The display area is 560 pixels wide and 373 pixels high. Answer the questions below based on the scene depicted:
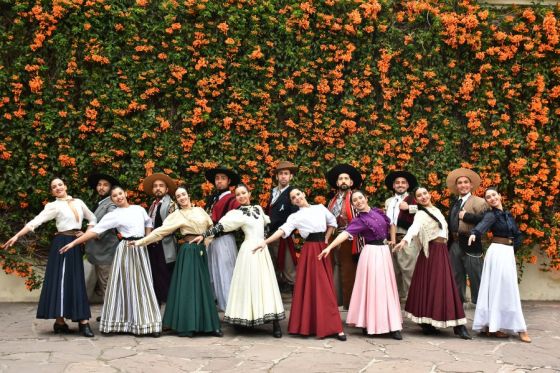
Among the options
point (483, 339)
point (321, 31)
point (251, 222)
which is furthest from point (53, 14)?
point (483, 339)

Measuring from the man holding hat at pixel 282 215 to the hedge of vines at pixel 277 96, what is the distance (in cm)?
75

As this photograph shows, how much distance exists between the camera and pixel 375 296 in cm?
712

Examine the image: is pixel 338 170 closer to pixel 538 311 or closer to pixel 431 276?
pixel 431 276

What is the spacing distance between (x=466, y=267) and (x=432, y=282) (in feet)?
3.82

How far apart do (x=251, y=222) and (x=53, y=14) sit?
4537 mm

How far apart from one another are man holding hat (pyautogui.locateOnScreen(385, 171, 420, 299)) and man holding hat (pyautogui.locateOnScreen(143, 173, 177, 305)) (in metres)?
2.81

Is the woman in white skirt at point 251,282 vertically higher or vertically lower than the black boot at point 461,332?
higher

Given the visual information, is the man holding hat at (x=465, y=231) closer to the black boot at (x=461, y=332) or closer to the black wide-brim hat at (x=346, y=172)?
the black boot at (x=461, y=332)

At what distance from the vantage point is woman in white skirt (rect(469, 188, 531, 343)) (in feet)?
23.4

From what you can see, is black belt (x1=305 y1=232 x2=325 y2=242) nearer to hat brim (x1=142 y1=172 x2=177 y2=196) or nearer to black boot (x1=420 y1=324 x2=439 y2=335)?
black boot (x1=420 y1=324 x2=439 y2=335)

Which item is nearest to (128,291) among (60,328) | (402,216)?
(60,328)

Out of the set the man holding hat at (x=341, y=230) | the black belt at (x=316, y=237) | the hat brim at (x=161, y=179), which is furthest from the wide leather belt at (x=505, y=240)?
the hat brim at (x=161, y=179)

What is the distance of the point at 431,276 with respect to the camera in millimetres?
7168

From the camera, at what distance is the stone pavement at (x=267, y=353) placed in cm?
589
